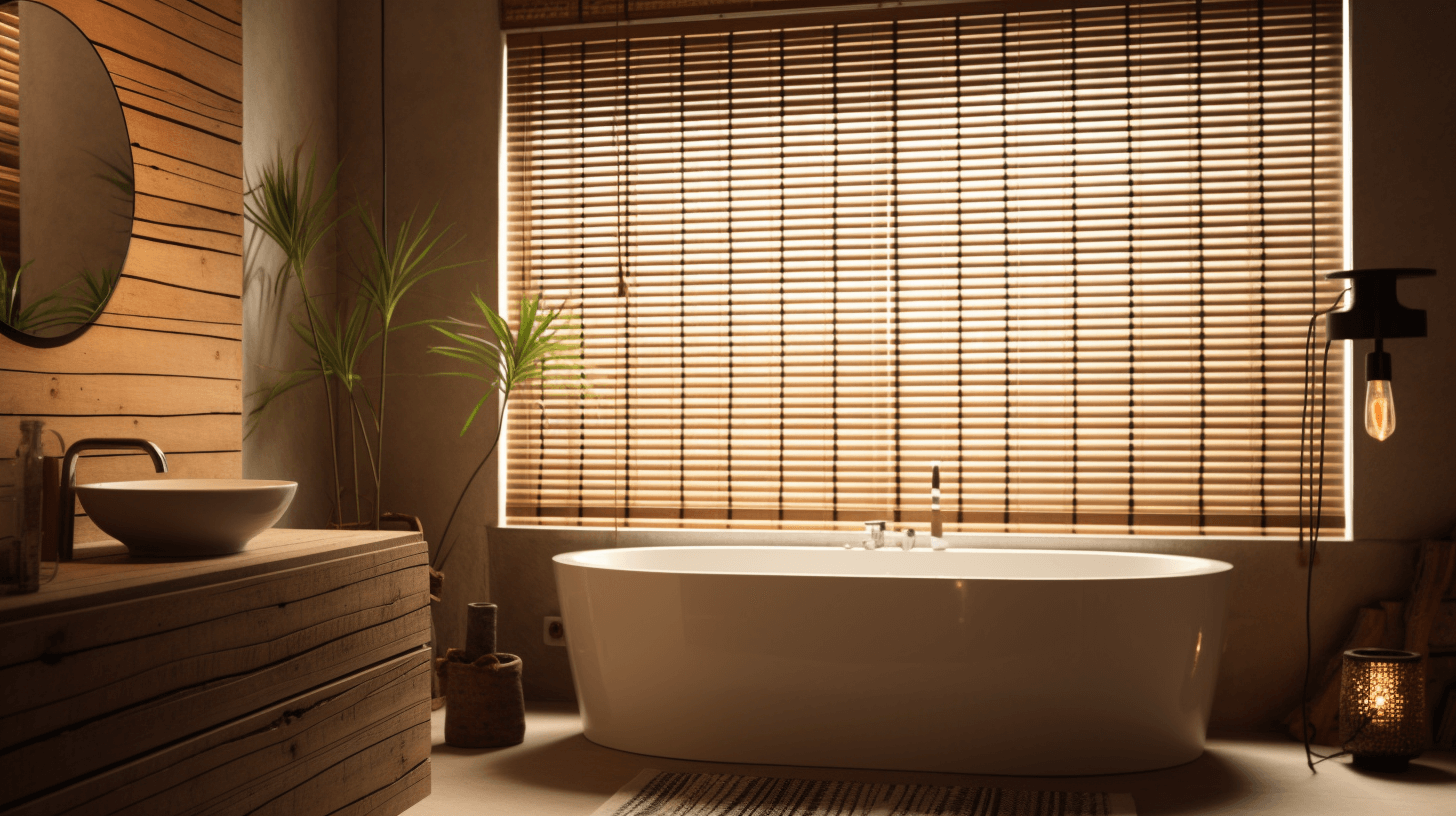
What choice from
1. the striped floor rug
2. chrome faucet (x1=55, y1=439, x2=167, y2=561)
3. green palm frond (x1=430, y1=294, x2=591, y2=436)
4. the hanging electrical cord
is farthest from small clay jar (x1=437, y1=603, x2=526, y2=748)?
the hanging electrical cord

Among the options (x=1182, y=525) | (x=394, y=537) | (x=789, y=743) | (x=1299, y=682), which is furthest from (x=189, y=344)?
(x=1299, y=682)

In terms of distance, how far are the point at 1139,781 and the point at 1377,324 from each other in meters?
1.42

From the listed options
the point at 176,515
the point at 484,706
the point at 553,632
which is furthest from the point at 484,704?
the point at 176,515

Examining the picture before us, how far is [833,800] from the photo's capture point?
2703 mm

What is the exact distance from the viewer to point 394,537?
7.85ft

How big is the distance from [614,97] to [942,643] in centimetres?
233

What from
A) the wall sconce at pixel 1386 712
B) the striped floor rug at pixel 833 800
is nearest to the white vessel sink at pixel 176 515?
the striped floor rug at pixel 833 800

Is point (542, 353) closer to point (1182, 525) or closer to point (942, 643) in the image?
point (942, 643)

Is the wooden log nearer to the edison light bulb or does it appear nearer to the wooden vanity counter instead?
the edison light bulb

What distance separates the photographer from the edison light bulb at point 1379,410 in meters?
2.77

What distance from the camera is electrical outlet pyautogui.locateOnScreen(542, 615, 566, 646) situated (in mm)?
3824

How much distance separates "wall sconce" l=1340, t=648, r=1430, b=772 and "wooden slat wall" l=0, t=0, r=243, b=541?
318cm

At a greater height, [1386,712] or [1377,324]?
[1377,324]

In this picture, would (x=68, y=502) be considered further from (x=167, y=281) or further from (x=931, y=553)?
(x=931, y=553)
